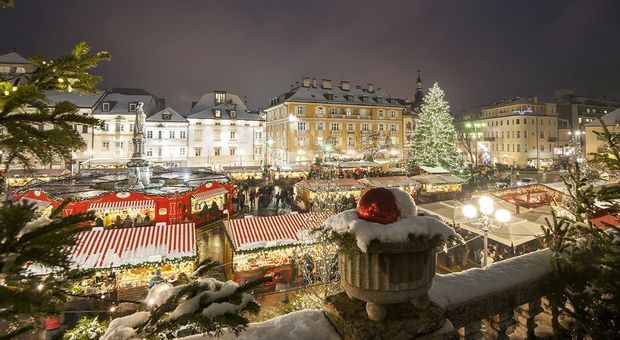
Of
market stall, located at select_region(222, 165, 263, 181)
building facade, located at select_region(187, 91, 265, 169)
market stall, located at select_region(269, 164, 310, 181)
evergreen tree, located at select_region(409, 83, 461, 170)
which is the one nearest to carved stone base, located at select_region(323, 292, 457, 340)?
market stall, located at select_region(269, 164, 310, 181)

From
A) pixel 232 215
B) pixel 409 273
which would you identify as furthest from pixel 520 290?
pixel 232 215

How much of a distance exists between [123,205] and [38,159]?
58.4 feet

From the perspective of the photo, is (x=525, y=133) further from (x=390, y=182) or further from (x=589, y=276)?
(x=589, y=276)

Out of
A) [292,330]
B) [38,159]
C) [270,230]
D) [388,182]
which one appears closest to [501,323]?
[292,330]

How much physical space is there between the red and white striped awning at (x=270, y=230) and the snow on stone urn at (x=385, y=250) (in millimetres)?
9222

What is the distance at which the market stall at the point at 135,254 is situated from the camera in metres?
9.73

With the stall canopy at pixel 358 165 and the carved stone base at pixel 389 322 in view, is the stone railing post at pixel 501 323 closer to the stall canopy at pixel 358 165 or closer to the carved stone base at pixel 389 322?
the carved stone base at pixel 389 322

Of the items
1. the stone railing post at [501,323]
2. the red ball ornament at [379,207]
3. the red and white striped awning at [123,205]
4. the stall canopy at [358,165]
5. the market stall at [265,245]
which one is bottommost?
the market stall at [265,245]

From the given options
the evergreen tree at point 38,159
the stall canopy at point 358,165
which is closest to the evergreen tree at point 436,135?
the stall canopy at point 358,165

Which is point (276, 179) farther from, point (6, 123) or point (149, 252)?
point (6, 123)

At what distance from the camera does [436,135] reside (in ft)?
124

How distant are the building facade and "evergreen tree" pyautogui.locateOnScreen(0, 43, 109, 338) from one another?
47.8 metres

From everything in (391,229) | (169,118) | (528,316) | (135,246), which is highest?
(169,118)

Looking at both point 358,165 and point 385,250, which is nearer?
point 385,250
